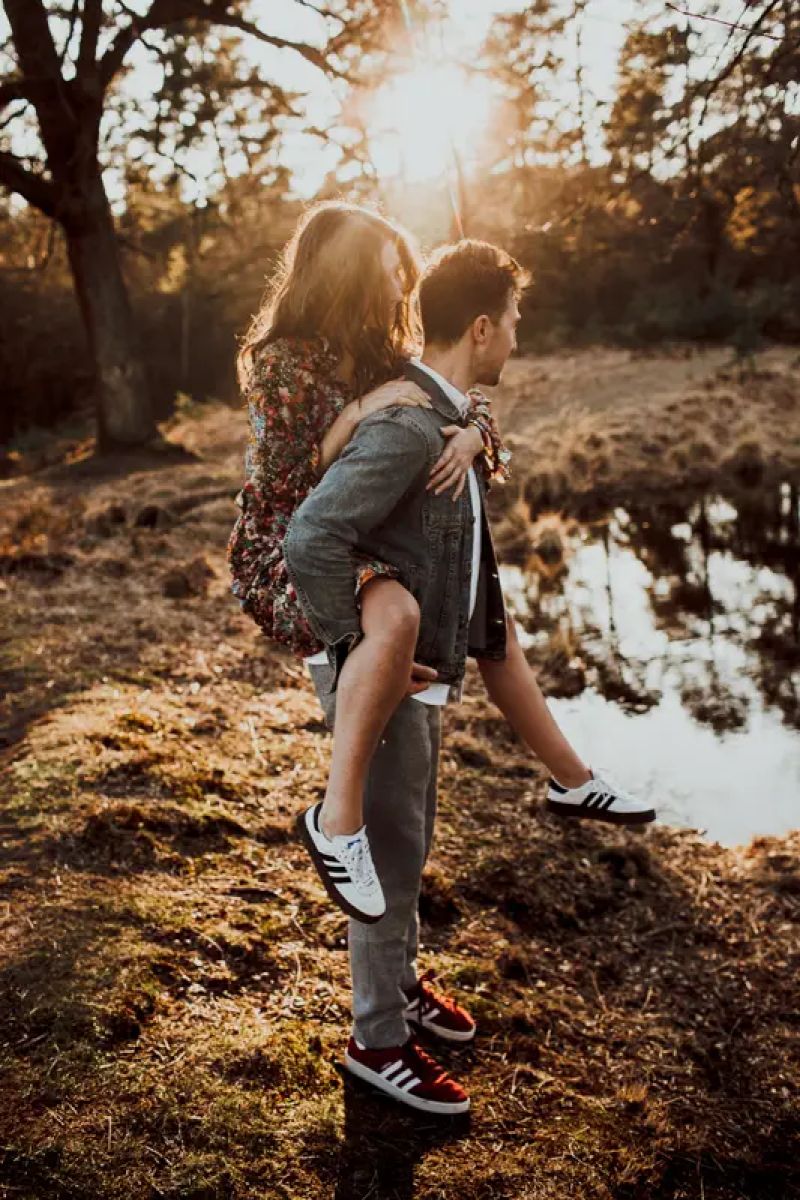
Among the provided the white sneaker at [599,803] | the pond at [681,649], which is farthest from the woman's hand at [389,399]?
the pond at [681,649]

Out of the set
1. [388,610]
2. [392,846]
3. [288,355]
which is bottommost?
[392,846]

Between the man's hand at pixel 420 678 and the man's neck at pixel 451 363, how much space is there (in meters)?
0.63

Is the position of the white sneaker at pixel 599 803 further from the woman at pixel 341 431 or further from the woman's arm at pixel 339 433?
the woman's arm at pixel 339 433

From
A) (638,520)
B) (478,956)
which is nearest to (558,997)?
(478,956)

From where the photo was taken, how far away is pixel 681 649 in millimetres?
6758

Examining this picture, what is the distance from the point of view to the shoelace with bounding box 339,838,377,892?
90.0 inches

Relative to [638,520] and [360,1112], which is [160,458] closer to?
[638,520]

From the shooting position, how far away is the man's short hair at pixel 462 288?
7.98ft

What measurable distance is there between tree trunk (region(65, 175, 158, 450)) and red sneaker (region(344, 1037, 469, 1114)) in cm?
1196

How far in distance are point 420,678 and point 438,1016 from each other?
1017mm

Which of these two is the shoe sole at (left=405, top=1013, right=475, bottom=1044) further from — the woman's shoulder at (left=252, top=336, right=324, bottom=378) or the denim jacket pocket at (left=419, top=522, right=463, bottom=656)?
the woman's shoulder at (left=252, top=336, right=324, bottom=378)

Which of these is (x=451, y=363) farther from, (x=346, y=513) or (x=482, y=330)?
(x=346, y=513)

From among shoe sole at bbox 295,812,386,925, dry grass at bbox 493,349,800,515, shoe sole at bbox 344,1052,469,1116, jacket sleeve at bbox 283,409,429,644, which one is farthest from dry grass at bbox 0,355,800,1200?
dry grass at bbox 493,349,800,515

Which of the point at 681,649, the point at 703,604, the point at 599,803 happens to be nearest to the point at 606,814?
the point at 599,803
